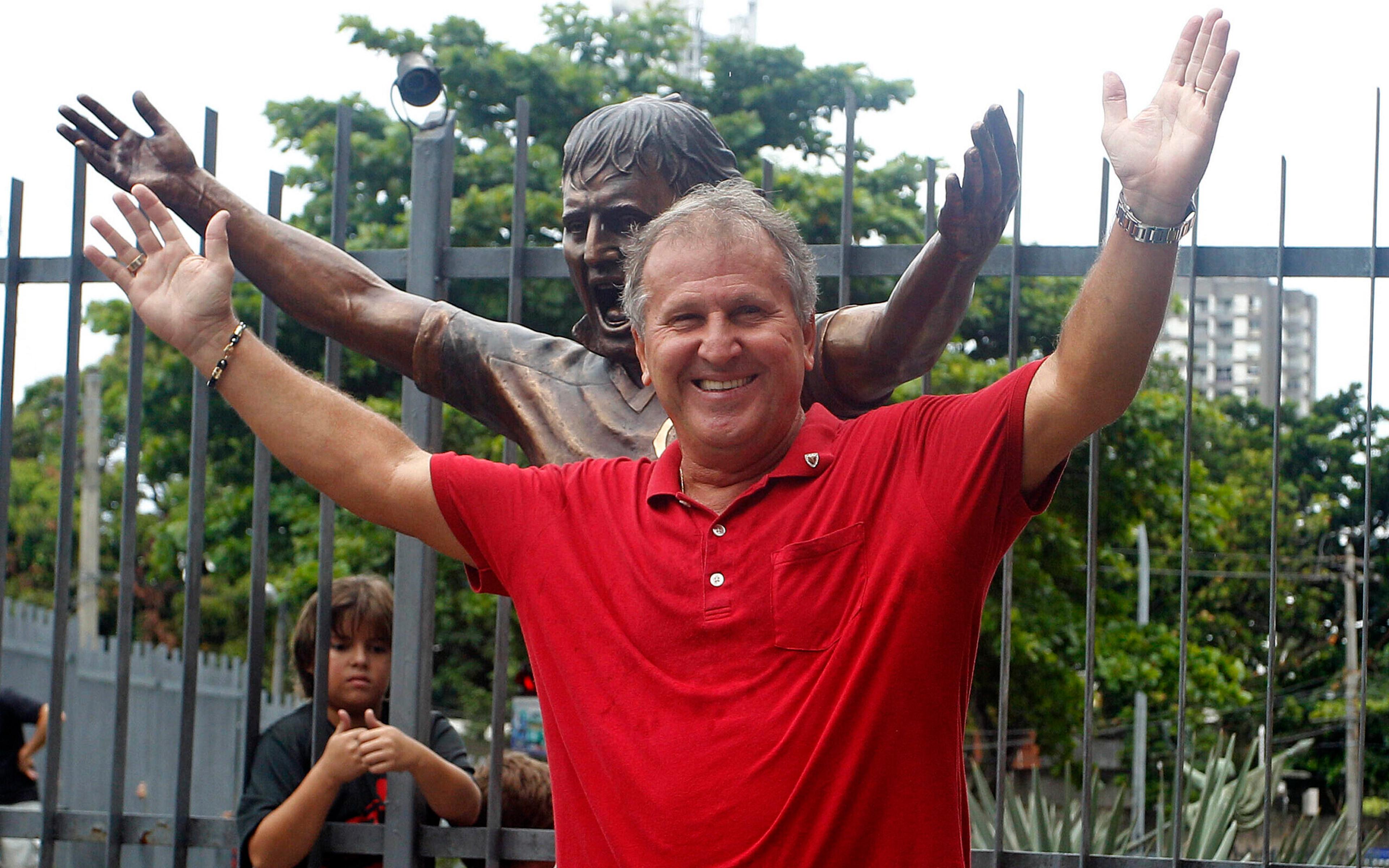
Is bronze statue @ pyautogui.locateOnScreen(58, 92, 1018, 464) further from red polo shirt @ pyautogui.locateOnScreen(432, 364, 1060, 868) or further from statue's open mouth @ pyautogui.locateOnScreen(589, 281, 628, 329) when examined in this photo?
red polo shirt @ pyautogui.locateOnScreen(432, 364, 1060, 868)

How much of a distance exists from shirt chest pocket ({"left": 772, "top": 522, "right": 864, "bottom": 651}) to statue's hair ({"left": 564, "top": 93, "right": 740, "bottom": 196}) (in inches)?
37.2

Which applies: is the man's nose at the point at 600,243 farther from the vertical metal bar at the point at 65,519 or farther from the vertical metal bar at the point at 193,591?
A: the vertical metal bar at the point at 65,519

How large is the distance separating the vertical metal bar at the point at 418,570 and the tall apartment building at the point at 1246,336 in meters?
36.3

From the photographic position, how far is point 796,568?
1.66 meters

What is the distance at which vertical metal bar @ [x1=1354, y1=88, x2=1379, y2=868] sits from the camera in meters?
2.73

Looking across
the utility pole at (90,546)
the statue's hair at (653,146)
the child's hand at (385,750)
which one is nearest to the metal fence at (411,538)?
the child's hand at (385,750)

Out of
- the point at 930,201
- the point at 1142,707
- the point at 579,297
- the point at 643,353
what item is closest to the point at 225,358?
the point at 643,353

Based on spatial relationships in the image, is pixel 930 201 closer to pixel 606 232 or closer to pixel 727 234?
pixel 606 232

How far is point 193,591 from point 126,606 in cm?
16

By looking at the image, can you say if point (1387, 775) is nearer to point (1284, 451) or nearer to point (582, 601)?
point (1284, 451)

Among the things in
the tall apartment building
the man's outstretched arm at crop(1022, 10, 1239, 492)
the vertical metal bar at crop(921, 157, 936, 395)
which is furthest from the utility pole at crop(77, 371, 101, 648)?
the tall apartment building

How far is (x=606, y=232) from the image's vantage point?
2.43 meters

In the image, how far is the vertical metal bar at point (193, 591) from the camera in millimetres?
3129

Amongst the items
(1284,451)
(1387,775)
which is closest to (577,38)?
(1284,451)
